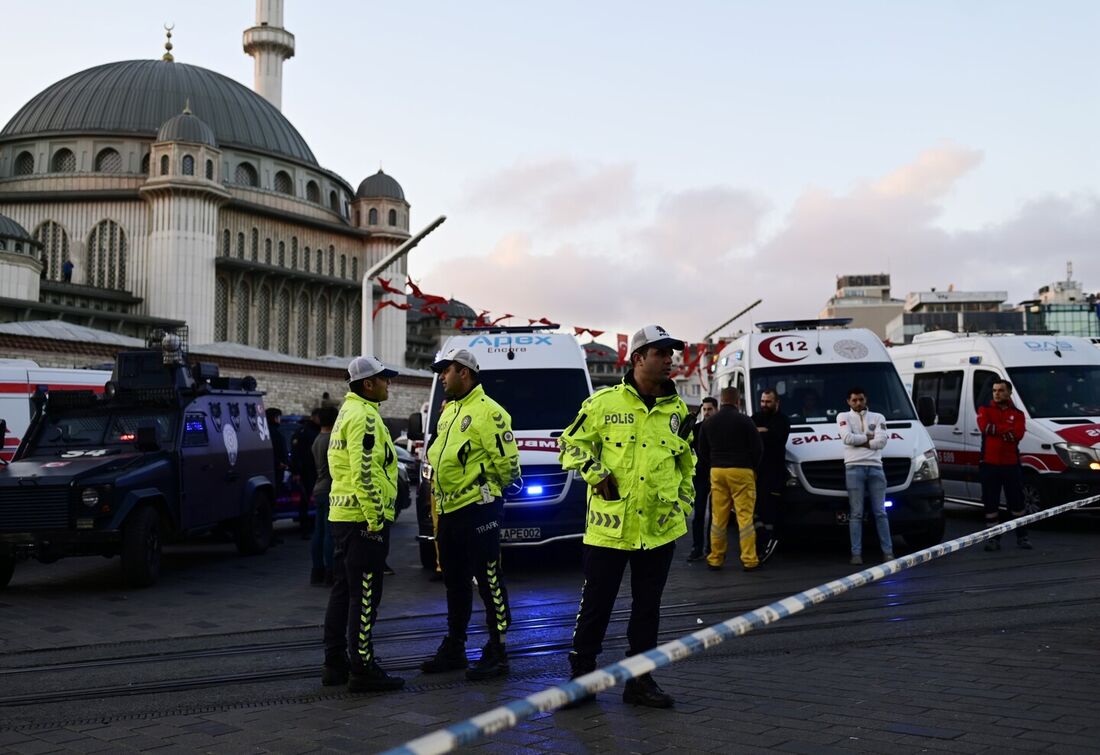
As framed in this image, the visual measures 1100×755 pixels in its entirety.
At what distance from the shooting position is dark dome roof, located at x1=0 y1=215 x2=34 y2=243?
177ft

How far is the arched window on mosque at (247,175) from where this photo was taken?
6794 centimetres

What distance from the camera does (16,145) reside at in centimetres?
6662

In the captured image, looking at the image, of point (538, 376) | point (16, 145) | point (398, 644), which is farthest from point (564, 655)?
point (16, 145)

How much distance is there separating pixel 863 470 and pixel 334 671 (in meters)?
6.47

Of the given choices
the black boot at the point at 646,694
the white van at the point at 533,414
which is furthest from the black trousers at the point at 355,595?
the white van at the point at 533,414

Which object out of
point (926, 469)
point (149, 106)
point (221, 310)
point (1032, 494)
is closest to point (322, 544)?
point (926, 469)

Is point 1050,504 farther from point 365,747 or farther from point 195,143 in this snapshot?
point 195,143

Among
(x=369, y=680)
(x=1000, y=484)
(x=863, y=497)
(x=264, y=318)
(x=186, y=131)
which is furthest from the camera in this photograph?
(x=264, y=318)

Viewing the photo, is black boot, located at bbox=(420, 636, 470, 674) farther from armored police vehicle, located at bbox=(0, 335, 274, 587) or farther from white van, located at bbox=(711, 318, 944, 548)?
white van, located at bbox=(711, 318, 944, 548)

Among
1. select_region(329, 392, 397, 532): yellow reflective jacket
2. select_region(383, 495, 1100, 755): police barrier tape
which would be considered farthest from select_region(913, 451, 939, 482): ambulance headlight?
select_region(329, 392, 397, 532): yellow reflective jacket

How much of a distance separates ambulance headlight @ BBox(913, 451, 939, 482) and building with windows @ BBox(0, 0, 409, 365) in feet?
168

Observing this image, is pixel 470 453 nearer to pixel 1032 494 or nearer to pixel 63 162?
pixel 1032 494

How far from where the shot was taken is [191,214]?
198 feet

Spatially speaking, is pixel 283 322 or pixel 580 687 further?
pixel 283 322
